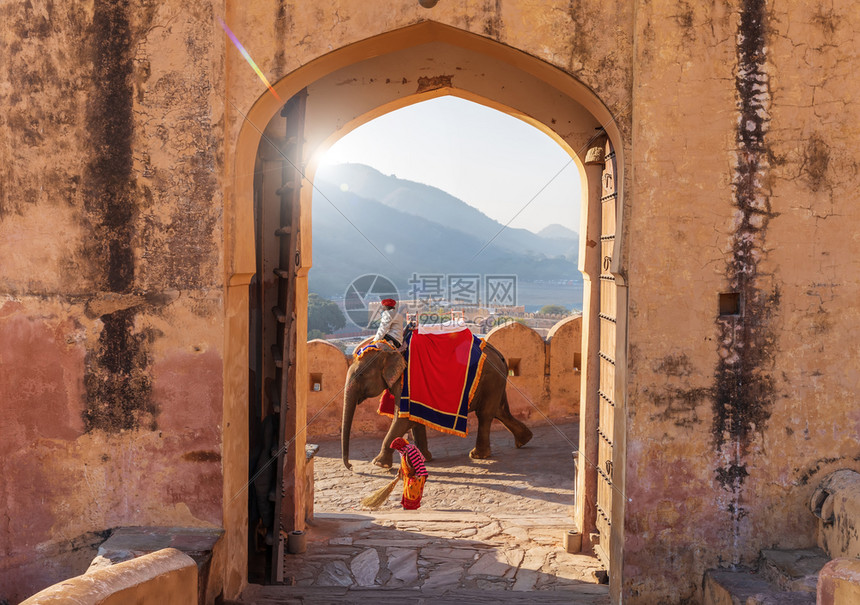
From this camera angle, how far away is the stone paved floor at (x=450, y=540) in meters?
4.88

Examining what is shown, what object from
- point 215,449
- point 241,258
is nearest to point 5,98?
point 241,258

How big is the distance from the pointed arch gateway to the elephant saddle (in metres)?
2.75

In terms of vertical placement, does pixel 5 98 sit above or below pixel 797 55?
below

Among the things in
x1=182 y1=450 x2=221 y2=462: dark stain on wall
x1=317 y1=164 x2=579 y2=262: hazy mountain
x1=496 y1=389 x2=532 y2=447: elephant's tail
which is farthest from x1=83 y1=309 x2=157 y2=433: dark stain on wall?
x1=317 y1=164 x2=579 y2=262: hazy mountain

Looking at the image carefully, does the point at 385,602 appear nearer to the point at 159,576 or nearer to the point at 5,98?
the point at 159,576

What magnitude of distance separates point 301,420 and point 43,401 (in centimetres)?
221

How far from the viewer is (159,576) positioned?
10.1 feet

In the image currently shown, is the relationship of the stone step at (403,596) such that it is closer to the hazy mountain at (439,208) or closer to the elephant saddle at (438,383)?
the elephant saddle at (438,383)

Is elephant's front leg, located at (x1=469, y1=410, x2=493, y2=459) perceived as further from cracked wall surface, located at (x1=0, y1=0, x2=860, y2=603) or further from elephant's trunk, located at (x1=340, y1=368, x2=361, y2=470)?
cracked wall surface, located at (x1=0, y1=0, x2=860, y2=603)

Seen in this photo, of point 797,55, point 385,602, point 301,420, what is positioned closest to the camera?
point 797,55

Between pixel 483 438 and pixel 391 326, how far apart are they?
6.59 ft

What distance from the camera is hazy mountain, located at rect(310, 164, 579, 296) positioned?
223ft

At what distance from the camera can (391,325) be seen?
9008mm

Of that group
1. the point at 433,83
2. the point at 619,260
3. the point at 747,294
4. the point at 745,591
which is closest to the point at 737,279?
the point at 747,294
